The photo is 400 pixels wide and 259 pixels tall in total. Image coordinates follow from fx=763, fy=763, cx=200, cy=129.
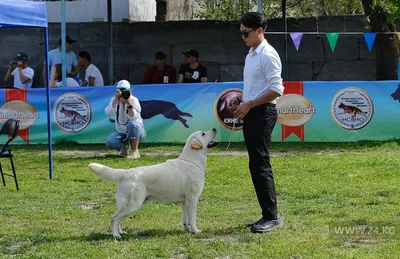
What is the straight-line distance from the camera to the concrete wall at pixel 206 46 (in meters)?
18.6

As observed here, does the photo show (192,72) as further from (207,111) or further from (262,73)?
(262,73)

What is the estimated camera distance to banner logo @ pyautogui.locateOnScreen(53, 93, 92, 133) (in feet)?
48.6

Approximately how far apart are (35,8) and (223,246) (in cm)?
500

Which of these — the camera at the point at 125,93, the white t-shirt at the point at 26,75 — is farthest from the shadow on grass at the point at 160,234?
the white t-shirt at the point at 26,75

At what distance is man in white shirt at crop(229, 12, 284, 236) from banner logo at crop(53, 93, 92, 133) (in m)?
8.12

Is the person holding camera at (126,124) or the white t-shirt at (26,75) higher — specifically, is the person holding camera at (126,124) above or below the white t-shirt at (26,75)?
below

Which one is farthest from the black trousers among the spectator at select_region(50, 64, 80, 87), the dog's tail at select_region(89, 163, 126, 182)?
the spectator at select_region(50, 64, 80, 87)

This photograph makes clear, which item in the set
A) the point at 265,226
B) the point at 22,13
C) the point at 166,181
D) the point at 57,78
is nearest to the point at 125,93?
the point at 22,13

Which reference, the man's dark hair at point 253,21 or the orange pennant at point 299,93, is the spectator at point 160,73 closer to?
the orange pennant at point 299,93

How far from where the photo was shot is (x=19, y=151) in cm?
1408

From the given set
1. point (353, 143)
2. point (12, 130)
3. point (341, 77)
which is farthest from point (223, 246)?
point (341, 77)

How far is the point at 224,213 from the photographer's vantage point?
8125mm

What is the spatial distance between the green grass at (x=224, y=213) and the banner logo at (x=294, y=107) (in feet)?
4.58

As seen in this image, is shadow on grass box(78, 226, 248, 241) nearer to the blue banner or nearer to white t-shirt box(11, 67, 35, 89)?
the blue banner
